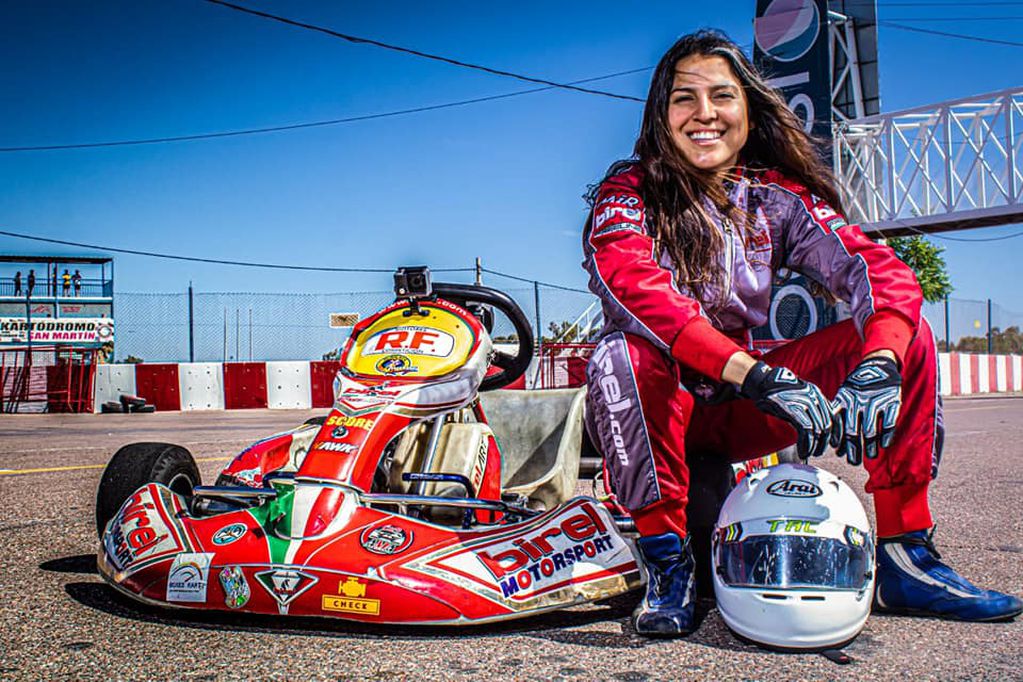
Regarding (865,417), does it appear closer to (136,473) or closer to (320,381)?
(136,473)

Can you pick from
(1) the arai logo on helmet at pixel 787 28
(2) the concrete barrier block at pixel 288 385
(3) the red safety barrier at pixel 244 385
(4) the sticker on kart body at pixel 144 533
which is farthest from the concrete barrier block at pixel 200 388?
(4) the sticker on kart body at pixel 144 533

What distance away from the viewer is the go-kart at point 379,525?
1.98m

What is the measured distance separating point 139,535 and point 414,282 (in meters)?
1.05

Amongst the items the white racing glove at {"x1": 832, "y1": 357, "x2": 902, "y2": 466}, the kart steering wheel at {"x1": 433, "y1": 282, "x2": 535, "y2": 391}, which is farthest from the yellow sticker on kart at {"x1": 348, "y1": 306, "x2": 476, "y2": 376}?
the white racing glove at {"x1": 832, "y1": 357, "x2": 902, "y2": 466}

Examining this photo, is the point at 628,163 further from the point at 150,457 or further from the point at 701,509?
the point at 150,457

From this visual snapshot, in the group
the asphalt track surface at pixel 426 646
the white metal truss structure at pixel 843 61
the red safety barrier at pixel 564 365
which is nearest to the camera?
the asphalt track surface at pixel 426 646

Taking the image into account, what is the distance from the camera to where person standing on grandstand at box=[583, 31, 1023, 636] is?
2.01m

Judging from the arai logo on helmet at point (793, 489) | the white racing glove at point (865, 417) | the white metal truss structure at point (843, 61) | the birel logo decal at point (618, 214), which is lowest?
the arai logo on helmet at point (793, 489)

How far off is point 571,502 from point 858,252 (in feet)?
3.13

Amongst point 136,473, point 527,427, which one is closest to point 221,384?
point 527,427

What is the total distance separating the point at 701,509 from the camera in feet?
7.65

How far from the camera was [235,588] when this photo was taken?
200 cm

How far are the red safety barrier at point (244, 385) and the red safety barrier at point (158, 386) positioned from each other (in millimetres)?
904

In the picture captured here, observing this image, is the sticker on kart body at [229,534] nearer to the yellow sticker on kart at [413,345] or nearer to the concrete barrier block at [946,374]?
the yellow sticker on kart at [413,345]
